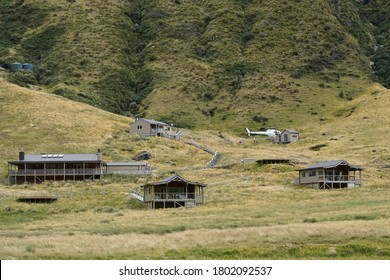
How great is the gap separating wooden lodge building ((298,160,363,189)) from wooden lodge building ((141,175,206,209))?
16.8 m

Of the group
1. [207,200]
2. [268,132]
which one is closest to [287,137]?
[268,132]

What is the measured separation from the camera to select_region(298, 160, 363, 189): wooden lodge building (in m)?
87.8

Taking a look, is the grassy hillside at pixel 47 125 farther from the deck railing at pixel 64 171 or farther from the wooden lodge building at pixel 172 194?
the wooden lodge building at pixel 172 194

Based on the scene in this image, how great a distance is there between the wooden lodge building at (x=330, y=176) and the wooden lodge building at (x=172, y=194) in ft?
55.1

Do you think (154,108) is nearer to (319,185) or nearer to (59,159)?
(59,159)

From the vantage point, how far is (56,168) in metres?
100

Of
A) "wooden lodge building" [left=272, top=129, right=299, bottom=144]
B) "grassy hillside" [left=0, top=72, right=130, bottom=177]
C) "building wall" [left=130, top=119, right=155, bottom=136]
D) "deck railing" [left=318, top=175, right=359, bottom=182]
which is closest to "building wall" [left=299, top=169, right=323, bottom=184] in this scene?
"deck railing" [left=318, top=175, right=359, bottom=182]

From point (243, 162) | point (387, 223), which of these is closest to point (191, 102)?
point (243, 162)

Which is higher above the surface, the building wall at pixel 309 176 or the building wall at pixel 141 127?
the building wall at pixel 141 127

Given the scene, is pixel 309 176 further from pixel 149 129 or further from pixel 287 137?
pixel 287 137

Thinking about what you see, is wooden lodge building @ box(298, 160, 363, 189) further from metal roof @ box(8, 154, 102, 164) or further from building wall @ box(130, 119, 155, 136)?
building wall @ box(130, 119, 155, 136)

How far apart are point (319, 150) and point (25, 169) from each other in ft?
171

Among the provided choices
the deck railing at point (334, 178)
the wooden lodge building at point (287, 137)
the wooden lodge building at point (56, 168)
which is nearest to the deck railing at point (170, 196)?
the deck railing at point (334, 178)

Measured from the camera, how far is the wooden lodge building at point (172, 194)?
76.9 m
